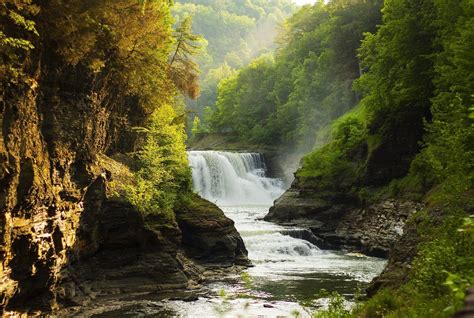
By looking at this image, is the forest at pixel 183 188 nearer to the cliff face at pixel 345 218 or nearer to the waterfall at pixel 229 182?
the cliff face at pixel 345 218

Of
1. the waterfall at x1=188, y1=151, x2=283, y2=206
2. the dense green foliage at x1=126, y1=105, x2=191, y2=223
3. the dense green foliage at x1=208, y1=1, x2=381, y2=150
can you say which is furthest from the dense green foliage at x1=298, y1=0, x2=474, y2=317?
the dense green foliage at x1=208, y1=1, x2=381, y2=150

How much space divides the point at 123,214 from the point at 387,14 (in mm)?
21725

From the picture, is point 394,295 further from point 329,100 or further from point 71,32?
point 329,100

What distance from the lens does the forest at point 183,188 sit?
11625mm

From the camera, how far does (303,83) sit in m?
58.5

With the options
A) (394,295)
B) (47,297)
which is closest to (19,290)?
(47,297)

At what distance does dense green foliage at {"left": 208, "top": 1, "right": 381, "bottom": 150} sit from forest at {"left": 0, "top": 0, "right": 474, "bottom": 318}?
17.0 m

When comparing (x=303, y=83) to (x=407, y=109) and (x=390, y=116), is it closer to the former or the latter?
(x=390, y=116)

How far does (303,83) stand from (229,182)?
18.7 metres

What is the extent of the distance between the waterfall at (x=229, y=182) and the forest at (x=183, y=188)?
594cm

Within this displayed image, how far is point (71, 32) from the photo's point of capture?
45.9ft

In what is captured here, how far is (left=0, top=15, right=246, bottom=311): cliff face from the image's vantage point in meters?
12.1

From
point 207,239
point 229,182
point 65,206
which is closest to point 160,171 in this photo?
point 207,239

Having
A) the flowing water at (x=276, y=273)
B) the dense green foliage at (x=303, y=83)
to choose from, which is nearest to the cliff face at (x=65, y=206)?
the flowing water at (x=276, y=273)
